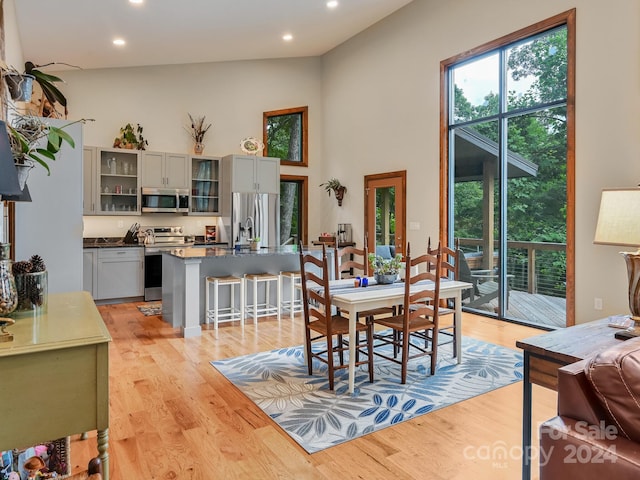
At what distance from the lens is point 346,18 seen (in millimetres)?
6598

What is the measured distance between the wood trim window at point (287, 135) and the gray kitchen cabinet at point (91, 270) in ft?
11.6

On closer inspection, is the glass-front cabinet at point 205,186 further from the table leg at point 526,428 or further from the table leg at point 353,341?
the table leg at point 526,428

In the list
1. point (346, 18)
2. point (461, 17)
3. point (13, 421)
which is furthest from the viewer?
point (346, 18)

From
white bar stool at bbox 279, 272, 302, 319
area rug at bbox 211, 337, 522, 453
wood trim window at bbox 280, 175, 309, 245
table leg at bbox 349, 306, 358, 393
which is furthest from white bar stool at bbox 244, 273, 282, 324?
wood trim window at bbox 280, 175, 309, 245

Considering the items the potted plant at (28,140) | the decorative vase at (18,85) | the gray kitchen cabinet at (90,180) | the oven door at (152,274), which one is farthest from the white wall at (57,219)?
the gray kitchen cabinet at (90,180)

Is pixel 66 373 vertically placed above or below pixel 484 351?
above

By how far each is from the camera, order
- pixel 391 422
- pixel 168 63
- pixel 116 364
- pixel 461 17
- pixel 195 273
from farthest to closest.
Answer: pixel 168 63 → pixel 461 17 → pixel 195 273 → pixel 116 364 → pixel 391 422

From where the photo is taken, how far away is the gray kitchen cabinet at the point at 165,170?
6.77 metres

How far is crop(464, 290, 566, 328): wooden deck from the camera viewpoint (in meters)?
4.81

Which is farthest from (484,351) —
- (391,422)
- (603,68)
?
(603,68)

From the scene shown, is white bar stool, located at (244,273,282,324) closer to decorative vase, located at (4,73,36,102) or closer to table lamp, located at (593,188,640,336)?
decorative vase, located at (4,73,36,102)

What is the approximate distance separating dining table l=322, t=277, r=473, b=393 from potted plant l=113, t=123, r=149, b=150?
4.71m

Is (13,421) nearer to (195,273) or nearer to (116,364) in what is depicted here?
(116,364)

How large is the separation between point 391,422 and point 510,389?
1.09m
